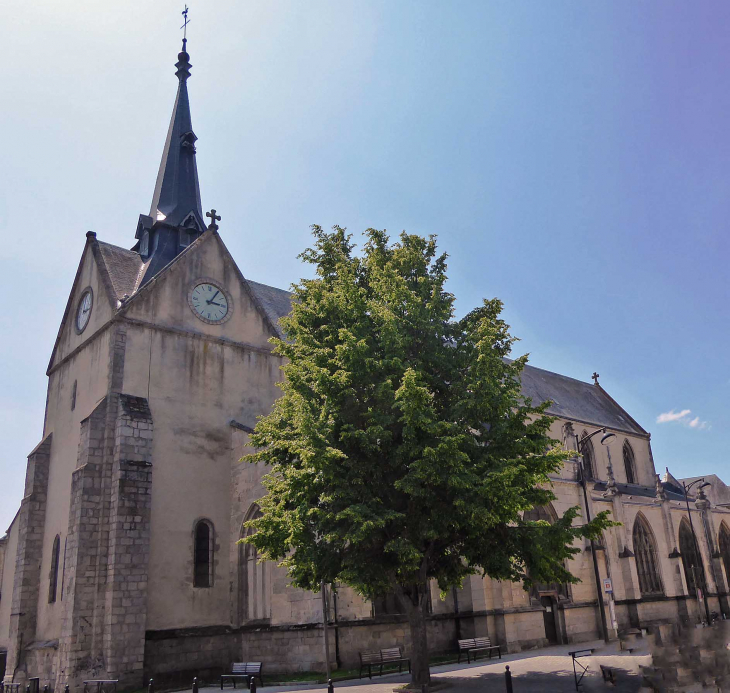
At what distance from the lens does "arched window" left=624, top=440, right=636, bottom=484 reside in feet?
148

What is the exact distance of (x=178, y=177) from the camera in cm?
3184

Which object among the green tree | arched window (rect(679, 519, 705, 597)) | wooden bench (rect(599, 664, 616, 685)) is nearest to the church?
arched window (rect(679, 519, 705, 597))

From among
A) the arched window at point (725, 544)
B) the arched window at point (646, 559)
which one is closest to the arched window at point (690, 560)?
the arched window at point (646, 559)

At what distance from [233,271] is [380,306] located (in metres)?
13.7

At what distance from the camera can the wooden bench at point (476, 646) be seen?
69.4 feet

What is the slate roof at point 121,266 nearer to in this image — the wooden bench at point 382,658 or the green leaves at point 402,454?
the green leaves at point 402,454

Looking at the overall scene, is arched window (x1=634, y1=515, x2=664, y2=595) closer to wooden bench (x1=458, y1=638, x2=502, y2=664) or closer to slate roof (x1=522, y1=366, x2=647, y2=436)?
slate roof (x1=522, y1=366, x2=647, y2=436)

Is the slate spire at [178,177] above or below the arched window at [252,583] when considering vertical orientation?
above

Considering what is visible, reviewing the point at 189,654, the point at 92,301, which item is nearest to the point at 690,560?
the point at 189,654

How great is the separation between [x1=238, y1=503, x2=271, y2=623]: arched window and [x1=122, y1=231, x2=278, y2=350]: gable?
24.5 feet

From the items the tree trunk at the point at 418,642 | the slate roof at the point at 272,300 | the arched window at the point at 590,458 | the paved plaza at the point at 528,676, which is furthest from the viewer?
the arched window at the point at 590,458

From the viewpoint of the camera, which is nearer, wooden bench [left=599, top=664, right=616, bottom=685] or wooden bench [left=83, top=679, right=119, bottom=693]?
wooden bench [left=599, top=664, right=616, bottom=685]

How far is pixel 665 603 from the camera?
31594 mm

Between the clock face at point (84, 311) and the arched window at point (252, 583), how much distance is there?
10.2 metres
